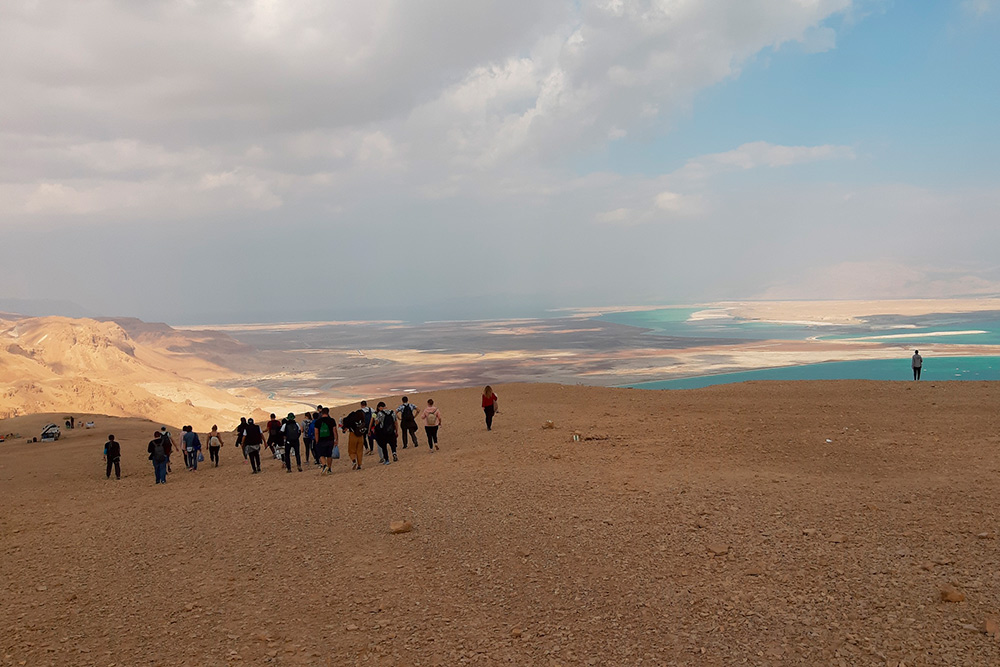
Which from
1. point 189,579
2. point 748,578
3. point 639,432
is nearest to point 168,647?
point 189,579

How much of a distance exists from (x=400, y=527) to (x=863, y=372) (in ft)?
246

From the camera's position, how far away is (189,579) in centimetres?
970

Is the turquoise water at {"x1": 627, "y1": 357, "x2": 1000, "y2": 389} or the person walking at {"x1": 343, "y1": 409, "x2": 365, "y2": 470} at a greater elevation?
the person walking at {"x1": 343, "y1": 409, "x2": 365, "y2": 470}

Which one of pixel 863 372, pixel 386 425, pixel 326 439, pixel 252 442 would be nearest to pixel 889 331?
pixel 863 372

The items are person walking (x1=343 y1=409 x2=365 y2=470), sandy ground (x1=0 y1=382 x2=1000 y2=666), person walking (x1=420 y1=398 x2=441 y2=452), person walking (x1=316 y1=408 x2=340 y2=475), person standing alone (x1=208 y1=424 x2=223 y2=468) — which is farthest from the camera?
person standing alone (x1=208 y1=424 x2=223 y2=468)

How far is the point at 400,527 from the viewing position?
36.1 ft

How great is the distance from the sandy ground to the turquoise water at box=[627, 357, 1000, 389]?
5393 centimetres

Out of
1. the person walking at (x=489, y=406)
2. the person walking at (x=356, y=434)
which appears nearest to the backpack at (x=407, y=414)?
the person walking at (x=356, y=434)

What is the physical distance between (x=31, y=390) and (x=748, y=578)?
169 feet

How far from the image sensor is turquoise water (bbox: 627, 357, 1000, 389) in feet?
222

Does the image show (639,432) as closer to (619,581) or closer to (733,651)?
(619,581)

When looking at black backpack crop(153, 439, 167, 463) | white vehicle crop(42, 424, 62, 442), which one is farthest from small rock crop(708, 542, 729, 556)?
white vehicle crop(42, 424, 62, 442)

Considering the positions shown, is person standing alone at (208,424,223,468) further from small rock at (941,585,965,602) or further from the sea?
the sea

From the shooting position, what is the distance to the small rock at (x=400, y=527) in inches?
432
